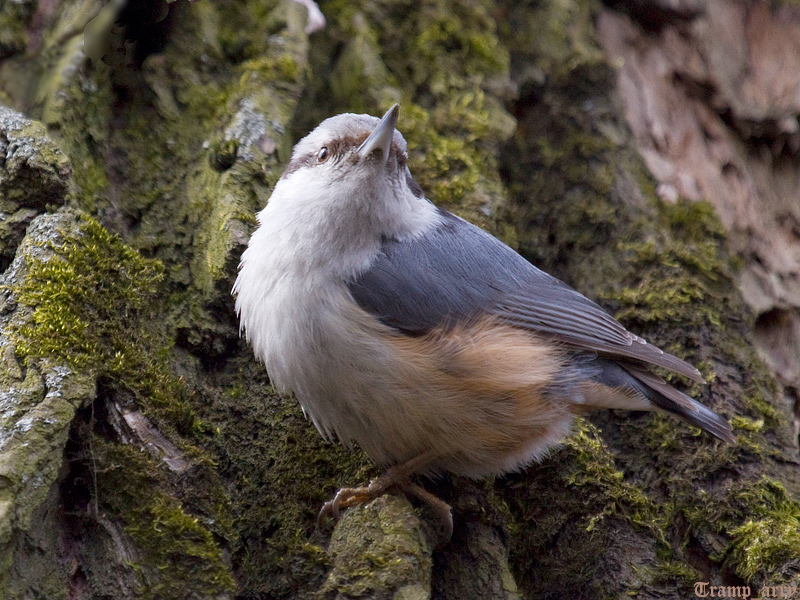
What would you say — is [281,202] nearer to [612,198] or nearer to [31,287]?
[31,287]

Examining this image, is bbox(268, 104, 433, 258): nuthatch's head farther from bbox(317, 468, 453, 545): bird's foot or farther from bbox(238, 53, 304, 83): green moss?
bbox(317, 468, 453, 545): bird's foot

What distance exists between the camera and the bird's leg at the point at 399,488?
257cm

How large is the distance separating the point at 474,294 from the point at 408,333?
334 mm

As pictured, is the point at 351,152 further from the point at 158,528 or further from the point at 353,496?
the point at 158,528

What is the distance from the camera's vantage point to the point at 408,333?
8.98 feet

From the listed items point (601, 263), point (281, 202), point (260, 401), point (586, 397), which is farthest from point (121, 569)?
point (601, 263)

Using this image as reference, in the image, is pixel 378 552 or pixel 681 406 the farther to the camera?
pixel 681 406

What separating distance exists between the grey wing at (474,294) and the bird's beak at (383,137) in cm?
37

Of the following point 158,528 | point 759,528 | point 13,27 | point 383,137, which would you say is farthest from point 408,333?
point 13,27

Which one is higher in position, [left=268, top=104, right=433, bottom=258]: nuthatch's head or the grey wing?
[left=268, top=104, right=433, bottom=258]: nuthatch's head

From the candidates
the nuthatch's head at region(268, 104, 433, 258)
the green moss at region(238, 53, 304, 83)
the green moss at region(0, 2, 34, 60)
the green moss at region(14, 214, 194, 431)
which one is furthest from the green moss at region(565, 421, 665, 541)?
the green moss at region(0, 2, 34, 60)

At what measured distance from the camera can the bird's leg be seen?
2570 millimetres

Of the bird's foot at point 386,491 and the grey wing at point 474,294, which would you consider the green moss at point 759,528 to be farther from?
the bird's foot at point 386,491

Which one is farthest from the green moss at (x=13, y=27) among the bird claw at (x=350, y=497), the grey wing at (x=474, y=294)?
the bird claw at (x=350, y=497)
